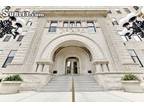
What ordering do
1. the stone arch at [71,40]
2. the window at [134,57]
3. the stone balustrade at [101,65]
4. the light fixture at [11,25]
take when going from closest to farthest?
the stone balustrade at [101,65], the stone arch at [71,40], the window at [134,57], the light fixture at [11,25]

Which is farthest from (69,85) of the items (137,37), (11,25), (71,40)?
(11,25)

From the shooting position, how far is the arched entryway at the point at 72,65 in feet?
55.8

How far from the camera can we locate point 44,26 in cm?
1606

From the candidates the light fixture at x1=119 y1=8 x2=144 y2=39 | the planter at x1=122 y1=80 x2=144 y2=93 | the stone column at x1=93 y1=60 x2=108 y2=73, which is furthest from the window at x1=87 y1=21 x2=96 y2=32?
the planter at x1=122 y1=80 x2=144 y2=93

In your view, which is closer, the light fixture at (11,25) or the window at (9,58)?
the window at (9,58)

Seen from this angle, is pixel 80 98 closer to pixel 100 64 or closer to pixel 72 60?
pixel 100 64

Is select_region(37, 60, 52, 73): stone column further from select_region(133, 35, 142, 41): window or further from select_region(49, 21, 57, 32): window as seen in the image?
select_region(133, 35, 142, 41): window

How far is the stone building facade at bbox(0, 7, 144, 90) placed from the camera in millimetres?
12000

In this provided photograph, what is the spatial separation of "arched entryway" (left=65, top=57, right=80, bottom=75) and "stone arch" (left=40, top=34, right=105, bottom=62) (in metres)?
3.47

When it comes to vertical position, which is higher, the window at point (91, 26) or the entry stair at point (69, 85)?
the window at point (91, 26)

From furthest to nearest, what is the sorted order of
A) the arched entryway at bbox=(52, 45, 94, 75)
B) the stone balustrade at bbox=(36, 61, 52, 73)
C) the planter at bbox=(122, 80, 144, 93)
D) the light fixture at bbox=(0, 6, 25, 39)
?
the light fixture at bbox=(0, 6, 25, 39) < the arched entryway at bbox=(52, 45, 94, 75) < the stone balustrade at bbox=(36, 61, 52, 73) < the planter at bbox=(122, 80, 144, 93)

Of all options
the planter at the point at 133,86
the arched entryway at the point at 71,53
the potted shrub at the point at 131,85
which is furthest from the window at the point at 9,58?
the planter at the point at 133,86

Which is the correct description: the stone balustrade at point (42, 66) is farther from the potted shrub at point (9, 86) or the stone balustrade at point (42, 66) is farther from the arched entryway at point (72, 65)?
the arched entryway at point (72, 65)

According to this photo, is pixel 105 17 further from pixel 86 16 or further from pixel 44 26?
pixel 44 26
